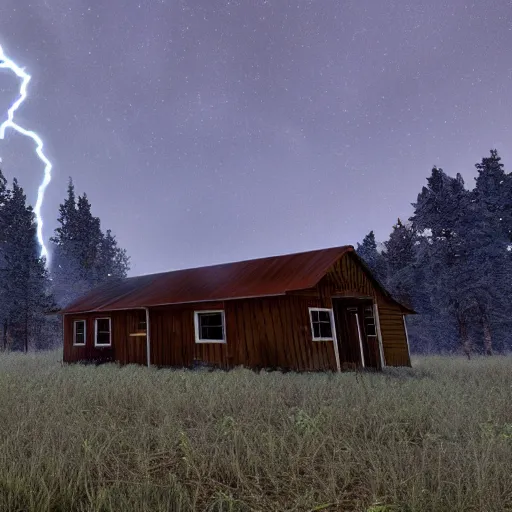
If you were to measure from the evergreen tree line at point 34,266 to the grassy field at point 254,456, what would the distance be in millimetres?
21608

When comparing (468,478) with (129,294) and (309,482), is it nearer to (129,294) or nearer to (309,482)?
(309,482)

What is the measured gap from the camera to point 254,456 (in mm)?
4270

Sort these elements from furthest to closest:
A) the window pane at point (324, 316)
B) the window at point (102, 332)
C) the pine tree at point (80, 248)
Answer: the pine tree at point (80, 248) < the window at point (102, 332) < the window pane at point (324, 316)

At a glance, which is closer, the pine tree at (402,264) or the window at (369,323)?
the window at (369,323)

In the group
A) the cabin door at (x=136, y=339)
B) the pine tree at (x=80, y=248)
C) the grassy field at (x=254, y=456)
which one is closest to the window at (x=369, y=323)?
the cabin door at (x=136, y=339)

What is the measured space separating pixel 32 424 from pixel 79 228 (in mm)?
44495

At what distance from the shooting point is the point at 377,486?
361 centimetres

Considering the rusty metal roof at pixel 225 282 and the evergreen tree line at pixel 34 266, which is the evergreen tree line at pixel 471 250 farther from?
the evergreen tree line at pixel 34 266

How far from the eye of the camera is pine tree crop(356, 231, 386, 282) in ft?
157

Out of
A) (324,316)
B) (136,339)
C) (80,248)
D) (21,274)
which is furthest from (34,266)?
(324,316)

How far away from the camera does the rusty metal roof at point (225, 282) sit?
48.8 ft

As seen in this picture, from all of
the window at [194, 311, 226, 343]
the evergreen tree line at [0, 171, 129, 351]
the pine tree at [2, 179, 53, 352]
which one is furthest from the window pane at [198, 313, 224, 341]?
the pine tree at [2, 179, 53, 352]

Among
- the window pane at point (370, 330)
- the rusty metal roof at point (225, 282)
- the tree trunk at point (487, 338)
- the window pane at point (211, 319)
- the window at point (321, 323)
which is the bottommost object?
the tree trunk at point (487, 338)

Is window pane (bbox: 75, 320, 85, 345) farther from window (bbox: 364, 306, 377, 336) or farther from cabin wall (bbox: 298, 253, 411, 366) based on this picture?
window (bbox: 364, 306, 377, 336)
